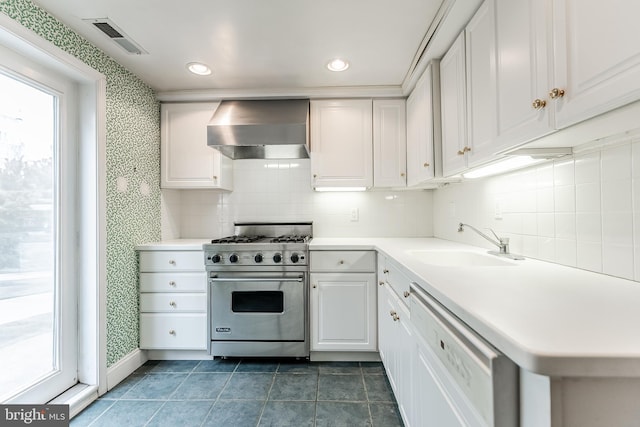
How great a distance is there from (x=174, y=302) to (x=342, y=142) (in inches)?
74.6

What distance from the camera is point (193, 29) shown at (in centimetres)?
165

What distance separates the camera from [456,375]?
750 millimetres

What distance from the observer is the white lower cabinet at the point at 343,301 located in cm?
215

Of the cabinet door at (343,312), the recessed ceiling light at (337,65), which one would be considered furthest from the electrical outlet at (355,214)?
the recessed ceiling light at (337,65)

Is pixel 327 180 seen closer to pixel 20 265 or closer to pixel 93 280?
pixel 93 280

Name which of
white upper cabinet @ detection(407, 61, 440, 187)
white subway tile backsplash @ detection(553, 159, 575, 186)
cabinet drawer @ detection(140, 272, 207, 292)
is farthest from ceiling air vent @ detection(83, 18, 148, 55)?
white subway tile backsplash @ detection(553, 159, 575, 186)

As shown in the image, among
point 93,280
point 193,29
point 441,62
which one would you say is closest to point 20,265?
point 93,280

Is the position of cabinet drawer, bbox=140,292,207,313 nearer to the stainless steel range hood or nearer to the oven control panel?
the oven control panel

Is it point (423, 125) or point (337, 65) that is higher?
point (337, 65)

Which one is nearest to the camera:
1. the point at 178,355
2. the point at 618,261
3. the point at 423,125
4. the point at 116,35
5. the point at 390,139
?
the point at 618,261

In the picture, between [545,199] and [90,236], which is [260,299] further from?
[545,199]

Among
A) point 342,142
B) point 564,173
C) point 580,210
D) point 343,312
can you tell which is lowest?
point 343,312

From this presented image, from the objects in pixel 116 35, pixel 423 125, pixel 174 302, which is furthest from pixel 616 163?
pixel 174 302

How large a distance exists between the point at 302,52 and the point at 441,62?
0.90 m
